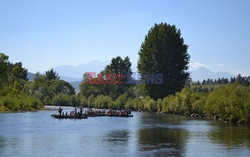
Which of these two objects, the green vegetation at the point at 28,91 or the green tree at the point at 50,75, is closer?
the green vegetation at the point at 28,91

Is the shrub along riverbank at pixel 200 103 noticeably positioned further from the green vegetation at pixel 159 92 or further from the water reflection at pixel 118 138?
the water reflection at pixel 118 138

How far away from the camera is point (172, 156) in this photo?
36.3 meters

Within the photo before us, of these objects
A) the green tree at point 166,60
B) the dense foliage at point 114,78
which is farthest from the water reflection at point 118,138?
the dense foliage at point 114,78

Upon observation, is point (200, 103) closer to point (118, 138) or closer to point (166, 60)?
point (166, 60)

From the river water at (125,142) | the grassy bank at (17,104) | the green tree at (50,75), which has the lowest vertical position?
the river water at (125,142)

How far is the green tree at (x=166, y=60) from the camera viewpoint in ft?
376

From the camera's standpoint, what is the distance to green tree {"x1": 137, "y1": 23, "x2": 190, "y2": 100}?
115 meters

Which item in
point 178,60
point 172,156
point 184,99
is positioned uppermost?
point 178,60

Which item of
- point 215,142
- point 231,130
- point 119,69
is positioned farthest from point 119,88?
point 215,142

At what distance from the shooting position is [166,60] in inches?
4530

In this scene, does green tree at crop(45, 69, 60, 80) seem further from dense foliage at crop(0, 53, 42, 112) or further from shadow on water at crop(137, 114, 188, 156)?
shadow on water at crop(137, 114, 188, 156)

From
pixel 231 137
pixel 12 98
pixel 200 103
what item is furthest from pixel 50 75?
pixel 231 137

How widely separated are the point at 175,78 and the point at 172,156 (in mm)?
79103

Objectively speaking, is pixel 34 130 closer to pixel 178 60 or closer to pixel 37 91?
pixel 178 60
